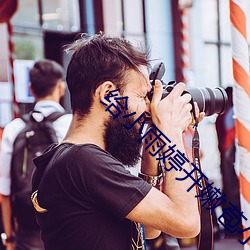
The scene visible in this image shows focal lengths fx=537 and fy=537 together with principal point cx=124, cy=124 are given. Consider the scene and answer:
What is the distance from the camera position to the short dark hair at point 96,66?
144 centimetres

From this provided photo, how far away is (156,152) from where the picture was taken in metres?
1.62

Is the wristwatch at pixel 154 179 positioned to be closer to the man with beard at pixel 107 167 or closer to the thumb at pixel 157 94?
the man with beard at pixel 107 167

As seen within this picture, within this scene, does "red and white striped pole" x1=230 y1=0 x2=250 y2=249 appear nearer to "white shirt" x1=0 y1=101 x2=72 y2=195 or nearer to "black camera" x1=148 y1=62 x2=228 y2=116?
"black camera" x1=148 y1=62 x2=228 y2=116

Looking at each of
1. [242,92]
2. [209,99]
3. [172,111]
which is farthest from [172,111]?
[242,92]

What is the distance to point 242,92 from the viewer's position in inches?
77.8

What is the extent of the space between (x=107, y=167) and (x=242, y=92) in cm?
80

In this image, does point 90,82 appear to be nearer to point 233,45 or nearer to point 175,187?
point 175,187

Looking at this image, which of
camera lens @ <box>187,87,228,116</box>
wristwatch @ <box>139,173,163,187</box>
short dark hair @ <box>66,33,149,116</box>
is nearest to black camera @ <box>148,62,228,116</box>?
camera lens @ <box>187,87,228,116</box>

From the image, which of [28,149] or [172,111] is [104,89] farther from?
[28,149]

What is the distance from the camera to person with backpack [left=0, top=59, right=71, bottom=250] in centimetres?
265

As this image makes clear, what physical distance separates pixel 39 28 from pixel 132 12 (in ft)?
6.58

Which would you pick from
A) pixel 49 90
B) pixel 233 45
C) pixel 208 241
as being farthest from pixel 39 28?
pixel 208 241

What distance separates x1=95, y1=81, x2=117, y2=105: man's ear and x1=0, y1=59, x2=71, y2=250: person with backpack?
1317 mm

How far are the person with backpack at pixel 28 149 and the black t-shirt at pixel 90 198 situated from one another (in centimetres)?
124
